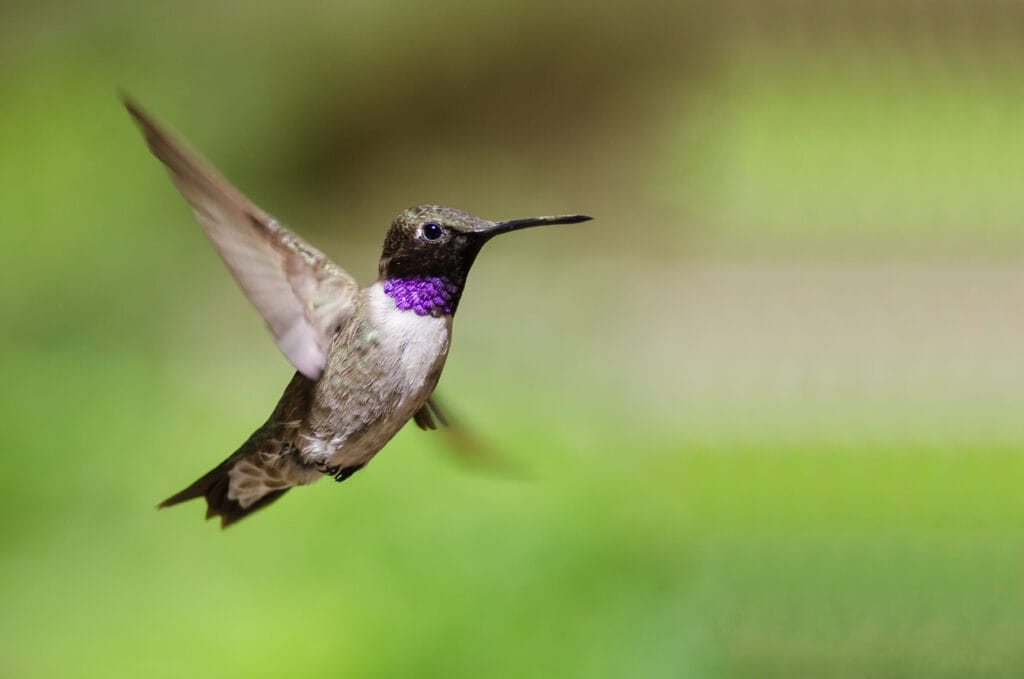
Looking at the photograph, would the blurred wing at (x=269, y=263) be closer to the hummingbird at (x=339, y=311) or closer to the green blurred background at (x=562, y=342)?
the hummingbird at (x=339, y=311)

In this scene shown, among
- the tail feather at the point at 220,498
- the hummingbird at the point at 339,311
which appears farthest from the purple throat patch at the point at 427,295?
the tail feather at the point at 220,498

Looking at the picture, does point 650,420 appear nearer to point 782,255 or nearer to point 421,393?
point 782,255

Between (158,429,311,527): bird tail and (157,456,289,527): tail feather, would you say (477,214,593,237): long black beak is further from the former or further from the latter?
(157,456,289,527): tail feather

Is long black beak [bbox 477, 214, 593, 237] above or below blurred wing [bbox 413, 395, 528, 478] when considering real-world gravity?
above

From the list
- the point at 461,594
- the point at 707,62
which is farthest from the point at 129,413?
the point at 707,62

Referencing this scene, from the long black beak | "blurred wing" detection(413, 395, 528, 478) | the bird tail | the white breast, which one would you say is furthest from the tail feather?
the long black beak

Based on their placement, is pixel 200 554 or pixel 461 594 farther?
pixel 200 554

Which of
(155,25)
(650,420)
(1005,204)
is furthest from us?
(155,25)
